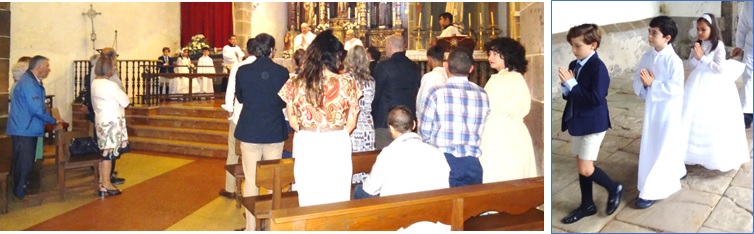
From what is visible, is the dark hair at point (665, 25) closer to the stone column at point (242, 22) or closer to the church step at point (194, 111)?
the church step at point (194, 111)

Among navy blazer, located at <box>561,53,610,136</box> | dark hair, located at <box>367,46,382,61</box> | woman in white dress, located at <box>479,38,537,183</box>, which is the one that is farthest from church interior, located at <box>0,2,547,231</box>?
dark hair, located at <box>367,46,382,61</box>

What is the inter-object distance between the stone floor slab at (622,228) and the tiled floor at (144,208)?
2.58m

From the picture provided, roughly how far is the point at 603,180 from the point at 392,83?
207 centimetres

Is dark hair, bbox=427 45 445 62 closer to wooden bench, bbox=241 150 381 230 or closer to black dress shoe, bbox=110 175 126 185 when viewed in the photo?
wooden bench, bbox=241 150 381 230

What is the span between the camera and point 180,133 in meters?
7.22

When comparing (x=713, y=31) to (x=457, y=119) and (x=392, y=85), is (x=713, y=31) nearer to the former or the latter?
(x=457, y=119)

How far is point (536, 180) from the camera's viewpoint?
104 inches

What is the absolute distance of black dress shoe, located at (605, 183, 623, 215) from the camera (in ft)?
5.91

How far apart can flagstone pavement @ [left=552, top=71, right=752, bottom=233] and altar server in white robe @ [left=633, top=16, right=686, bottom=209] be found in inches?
0.9

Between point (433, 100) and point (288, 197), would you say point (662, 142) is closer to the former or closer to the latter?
point (433, 100)

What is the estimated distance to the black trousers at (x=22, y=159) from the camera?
14.4ft

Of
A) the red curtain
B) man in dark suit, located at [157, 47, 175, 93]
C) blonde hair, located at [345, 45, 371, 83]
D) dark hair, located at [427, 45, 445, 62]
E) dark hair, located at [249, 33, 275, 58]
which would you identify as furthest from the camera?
the red curtain

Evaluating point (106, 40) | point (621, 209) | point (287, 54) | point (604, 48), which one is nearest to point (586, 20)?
point (604, 48)

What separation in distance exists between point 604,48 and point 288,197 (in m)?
1.87
